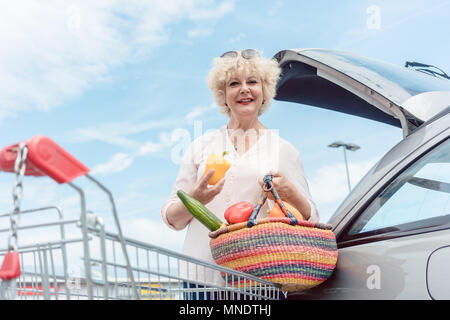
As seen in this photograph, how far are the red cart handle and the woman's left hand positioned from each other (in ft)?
3.70

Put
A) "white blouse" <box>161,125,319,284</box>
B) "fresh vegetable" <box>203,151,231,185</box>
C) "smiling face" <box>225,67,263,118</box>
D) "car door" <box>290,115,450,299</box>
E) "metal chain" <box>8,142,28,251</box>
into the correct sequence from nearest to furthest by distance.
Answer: "metal chain" <box>8,142,28,251</box> → "car door" <box>290,115,450,299</box> → "fresh vegetable" <box>203,151,231,185</box> → "white blouse" <box>161,125,319,284</box> → "smiling face" <box>225,67,263,118</box>

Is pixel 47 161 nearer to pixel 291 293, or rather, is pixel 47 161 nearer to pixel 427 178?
pixel 291 293

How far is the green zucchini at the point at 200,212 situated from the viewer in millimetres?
2125

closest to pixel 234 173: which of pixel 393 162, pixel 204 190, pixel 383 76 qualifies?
pixel 204 190

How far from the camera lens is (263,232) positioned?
1.96 m

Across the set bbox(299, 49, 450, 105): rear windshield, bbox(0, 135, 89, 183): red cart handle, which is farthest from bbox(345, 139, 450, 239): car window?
bbox(0, 135, 89, 183): red cart handle

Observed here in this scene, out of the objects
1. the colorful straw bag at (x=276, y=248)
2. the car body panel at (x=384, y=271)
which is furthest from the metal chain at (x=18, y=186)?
the car body panel at (x=384, y=271)

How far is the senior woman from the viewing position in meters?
2.47

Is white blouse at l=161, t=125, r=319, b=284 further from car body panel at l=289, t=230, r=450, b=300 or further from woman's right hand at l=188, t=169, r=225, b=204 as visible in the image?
car body panel at l=289, t=230, r=450, b=300

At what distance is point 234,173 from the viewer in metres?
2.53

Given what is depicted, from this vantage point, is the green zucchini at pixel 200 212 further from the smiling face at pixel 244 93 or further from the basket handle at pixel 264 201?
the smiling face at pixel 244 93
